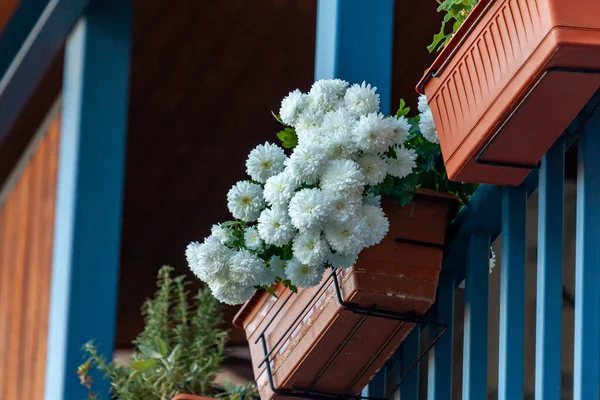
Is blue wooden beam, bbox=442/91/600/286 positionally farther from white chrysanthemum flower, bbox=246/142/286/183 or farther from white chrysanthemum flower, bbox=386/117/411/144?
white chrysanthemum flower, bbox=246/142/286/183

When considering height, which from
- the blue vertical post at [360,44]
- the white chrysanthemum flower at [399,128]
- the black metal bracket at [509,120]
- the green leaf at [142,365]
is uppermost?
the blue vertical post at [360,44]

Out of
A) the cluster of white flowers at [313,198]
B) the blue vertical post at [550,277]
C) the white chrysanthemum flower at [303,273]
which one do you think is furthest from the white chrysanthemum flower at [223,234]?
the blue vertical post at [550,277]

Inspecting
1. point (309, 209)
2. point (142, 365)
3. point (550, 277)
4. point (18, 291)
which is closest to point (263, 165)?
point (309, 209)

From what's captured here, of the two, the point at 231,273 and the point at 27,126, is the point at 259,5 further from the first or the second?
the point at 231,273

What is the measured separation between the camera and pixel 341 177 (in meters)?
1.31

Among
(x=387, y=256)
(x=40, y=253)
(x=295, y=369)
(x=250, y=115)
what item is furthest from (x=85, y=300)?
(x=250, y=115)

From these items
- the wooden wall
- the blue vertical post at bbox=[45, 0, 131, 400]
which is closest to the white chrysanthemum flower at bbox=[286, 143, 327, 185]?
the blue vertical post at bbox=[45, 0, 131, 400]

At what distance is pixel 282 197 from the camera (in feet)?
4.39

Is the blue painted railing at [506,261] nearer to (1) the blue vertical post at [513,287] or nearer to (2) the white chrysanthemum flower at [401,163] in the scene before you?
(1) the blue vertical post at [513,287]

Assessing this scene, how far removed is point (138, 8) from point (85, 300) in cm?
138

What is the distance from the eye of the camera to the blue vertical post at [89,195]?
2.53m

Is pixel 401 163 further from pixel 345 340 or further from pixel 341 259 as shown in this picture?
pixel 345 340

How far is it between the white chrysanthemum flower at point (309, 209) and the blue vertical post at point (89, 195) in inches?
52.1

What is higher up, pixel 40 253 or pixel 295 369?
pixel 40 253
